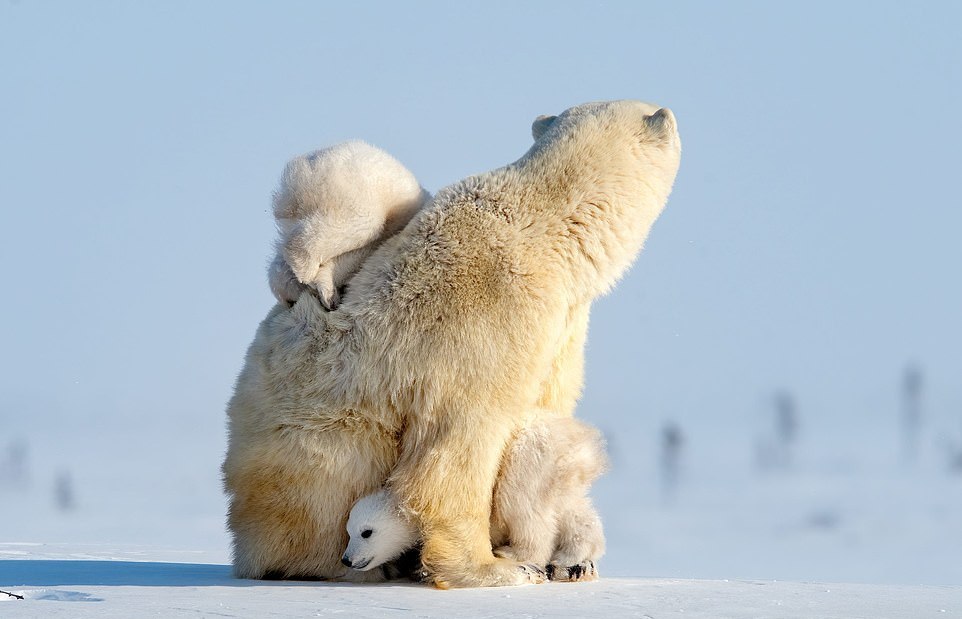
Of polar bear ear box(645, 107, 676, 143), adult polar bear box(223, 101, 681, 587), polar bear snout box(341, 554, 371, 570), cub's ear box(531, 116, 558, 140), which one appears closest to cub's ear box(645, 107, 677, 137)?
polar bear ear box(645, 107, 676, 143)

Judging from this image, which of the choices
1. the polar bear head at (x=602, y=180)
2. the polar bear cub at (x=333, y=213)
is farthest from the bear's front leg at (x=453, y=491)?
the polar bear head at (x=602, y=180)

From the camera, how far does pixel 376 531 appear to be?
5.77 metres

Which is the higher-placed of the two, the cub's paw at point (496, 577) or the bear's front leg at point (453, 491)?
the bear's front leg at point (453, 491)

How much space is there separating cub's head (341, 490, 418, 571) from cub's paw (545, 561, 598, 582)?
0.74 metres

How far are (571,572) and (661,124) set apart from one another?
94.6 inches

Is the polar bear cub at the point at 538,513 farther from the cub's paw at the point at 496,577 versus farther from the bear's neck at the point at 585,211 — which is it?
the bear's neck at the point at 585,211

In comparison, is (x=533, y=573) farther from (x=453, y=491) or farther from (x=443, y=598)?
(x=443, y=598)

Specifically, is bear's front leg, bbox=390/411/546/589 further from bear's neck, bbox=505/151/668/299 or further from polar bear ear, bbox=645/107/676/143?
polar bear ear, bbox=645/107/676/143

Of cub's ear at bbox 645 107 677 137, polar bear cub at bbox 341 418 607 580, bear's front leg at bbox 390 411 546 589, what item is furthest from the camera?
cub's ear at bbox 645 107 677 137

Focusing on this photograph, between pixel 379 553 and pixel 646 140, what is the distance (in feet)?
8.40

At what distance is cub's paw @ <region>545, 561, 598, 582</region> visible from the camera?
238 inches

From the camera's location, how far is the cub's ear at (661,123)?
252 inches

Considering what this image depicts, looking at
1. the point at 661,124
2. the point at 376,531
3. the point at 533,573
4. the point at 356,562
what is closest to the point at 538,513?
the point at 533,573

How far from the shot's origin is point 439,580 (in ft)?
18.7
